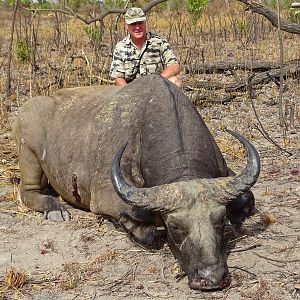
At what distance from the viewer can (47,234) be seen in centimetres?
552

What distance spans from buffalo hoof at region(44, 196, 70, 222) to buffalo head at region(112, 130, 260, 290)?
→ 1626 mm

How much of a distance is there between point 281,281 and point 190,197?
0.89m

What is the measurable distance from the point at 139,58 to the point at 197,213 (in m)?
4.32

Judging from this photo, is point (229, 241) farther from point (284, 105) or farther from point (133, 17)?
point (284, 105)

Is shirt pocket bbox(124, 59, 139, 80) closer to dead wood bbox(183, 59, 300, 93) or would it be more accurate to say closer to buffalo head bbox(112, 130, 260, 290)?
dead wood bbox(183, 59, 300, 93)

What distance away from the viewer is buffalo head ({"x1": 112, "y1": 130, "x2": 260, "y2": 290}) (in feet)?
13.3

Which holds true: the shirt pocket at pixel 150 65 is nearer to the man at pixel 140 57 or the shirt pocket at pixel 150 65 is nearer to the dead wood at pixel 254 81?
the man at pixel 140 57

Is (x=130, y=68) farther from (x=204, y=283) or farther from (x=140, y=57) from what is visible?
(x=204, y=283)

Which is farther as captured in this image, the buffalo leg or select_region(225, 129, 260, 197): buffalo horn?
the buffalo leg

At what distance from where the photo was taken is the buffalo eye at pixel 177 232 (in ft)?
14.0

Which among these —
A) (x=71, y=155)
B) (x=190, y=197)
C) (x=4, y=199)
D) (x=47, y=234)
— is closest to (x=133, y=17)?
(x=71, y=155)

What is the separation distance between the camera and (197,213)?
424cm

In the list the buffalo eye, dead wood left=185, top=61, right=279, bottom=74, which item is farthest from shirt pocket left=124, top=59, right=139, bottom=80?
the buffalo eye

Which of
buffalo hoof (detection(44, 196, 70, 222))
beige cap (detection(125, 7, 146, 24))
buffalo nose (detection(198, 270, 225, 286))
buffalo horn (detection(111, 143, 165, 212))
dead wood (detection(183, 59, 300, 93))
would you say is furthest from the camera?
dead wood (detection(183, 59, 300, 93))
